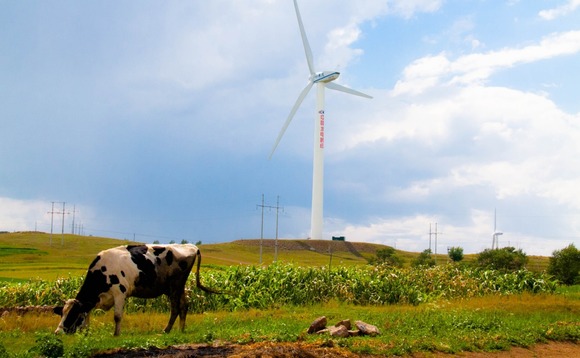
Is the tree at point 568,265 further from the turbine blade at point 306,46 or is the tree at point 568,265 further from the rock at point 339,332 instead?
the turbine blade at point 306,46

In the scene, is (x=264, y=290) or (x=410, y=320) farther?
(x=264, y=290)

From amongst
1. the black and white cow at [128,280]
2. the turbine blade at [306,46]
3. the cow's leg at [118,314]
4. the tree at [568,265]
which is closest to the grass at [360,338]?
the cow's leg at [118,314]

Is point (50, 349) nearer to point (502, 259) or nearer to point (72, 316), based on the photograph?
point (72, 316)

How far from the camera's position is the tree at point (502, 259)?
4703 centimetres

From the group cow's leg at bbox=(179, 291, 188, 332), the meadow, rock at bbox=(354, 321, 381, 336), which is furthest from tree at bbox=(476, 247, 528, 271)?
cow's leg at bbox=(179, 291, 188, 332)

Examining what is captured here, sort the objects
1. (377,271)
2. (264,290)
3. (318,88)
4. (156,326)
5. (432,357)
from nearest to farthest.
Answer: (432,357), (156,326), (264,290), (377,271), (318,88)

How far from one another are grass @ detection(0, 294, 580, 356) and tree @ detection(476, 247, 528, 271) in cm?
2630

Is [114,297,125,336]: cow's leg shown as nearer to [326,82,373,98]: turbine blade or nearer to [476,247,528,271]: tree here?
[476,247,528,271]: tree

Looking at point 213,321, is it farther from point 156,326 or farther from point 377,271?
point 377,271

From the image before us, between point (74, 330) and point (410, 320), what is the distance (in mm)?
8562

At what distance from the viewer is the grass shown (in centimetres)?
1228

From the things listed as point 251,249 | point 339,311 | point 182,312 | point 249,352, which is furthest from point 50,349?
point 251,249

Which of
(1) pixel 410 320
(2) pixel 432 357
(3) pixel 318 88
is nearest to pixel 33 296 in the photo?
(1) pixel 410 320

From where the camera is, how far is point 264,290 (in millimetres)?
21750
